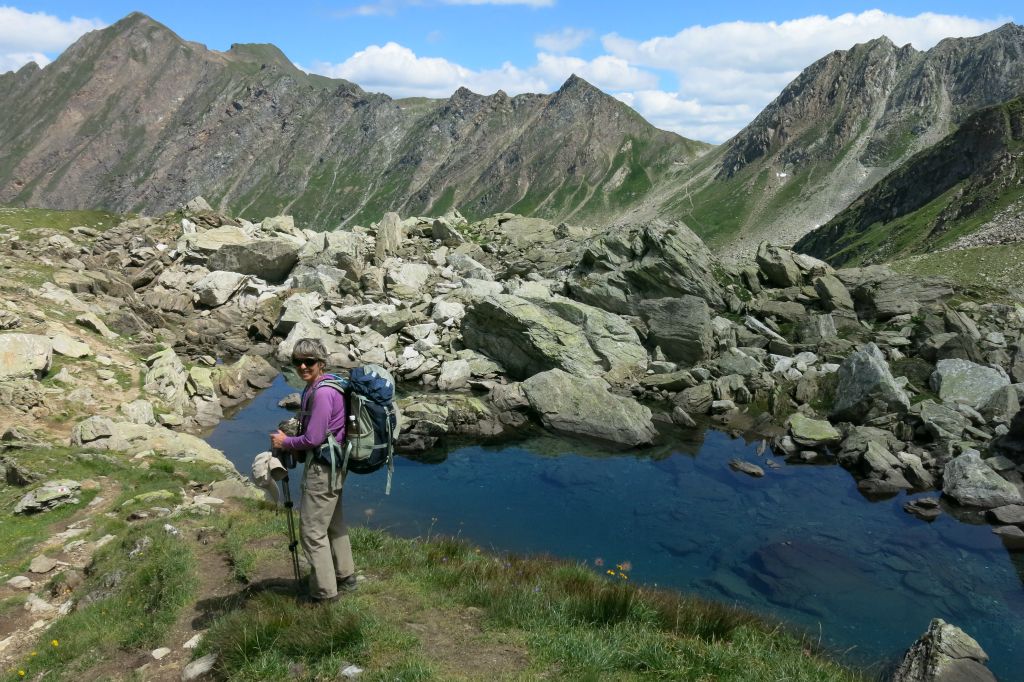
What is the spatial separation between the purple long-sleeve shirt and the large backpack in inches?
3.3

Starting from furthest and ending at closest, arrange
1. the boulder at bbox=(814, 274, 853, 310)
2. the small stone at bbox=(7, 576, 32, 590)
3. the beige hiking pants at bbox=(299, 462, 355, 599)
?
the boulder at bbox=(814, 274, 853, 310), the small stone at bbox=(7, 576, 32, 590), the beige hiking pants at bbox=(299, 462, 355, 599)

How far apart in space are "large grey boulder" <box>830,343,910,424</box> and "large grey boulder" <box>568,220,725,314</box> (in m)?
15.3

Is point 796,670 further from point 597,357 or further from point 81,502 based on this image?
point 597,357

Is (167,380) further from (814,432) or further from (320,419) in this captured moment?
(814,432)

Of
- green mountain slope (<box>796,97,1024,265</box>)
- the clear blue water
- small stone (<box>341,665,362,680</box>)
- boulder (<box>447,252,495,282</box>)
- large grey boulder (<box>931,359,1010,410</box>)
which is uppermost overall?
green mountain slope (<box>796,97,1024,265</box>)

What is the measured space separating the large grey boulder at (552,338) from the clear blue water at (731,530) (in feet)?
29.0

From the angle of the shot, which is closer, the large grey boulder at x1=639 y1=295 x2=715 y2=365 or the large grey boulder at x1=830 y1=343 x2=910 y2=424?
the large grey boulder at x1=830 y1=343 x2=910 y2=424

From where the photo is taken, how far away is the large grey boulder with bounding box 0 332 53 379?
2256cm

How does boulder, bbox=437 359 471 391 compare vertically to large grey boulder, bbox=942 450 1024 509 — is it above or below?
above

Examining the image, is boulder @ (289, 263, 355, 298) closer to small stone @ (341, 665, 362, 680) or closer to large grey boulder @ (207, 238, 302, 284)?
large grey boulder @ (207, 238, 302, 284)

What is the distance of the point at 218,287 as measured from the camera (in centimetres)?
4981

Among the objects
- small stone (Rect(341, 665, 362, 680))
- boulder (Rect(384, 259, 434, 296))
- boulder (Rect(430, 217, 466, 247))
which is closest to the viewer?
small stone (Rect(341, 665, 362, 680))

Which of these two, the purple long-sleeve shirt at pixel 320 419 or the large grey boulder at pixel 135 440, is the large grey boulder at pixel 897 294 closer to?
the large grey boulder at pixel 135 440

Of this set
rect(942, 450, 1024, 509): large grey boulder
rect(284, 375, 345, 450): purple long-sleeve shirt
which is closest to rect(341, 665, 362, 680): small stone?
rect(284, 375, 345, 450): purple long-sleeve shirt
